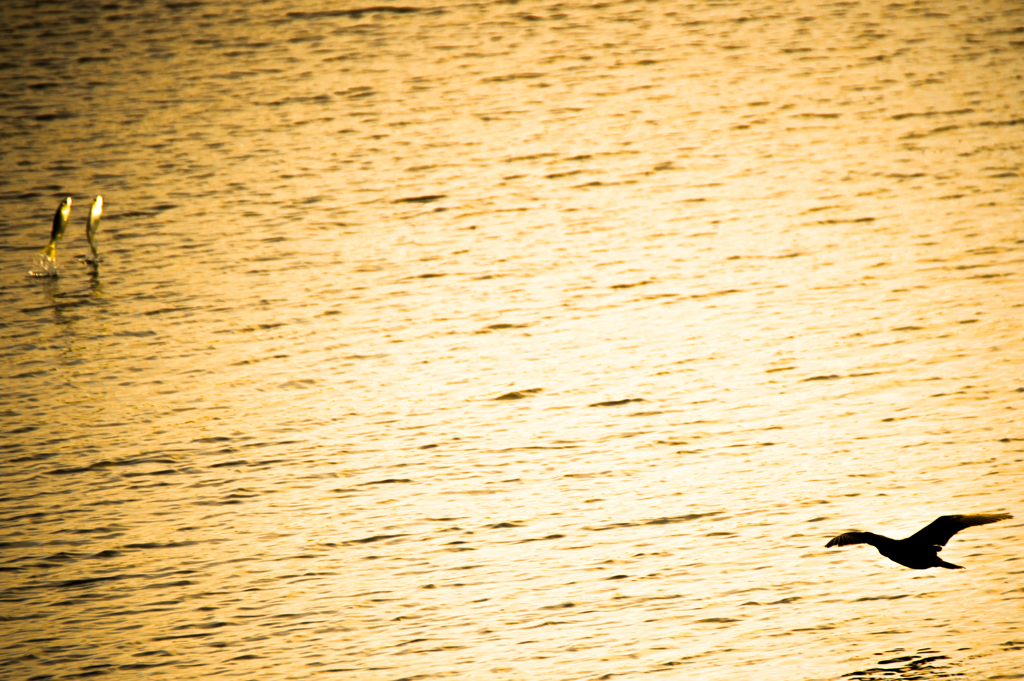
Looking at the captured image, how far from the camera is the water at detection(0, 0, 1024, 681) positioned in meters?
6.88

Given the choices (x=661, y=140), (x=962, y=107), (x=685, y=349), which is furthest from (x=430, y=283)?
(x=962, y=107)

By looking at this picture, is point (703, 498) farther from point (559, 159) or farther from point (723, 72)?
point (723, 72)

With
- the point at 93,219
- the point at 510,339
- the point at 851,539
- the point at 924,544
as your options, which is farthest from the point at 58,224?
the point at 924,544

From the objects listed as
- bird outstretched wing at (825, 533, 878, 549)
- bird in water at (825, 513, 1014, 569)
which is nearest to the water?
bird in water at (825, 513, 1014, 569)

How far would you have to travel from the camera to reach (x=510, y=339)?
10422 millimetres

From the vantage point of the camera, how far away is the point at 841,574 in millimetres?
7051

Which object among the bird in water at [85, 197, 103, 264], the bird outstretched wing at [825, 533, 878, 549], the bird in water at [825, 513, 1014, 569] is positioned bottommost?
the bird in water at [825, 513, 1014, 569]

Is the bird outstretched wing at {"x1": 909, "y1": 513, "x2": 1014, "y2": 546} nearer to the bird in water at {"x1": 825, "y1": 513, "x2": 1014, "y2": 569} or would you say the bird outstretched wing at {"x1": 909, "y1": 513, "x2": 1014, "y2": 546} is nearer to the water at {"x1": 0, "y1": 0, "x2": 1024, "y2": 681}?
the bird in water at {"x1": 825, "y1": 513, "x2": 1014, "y2": 569}

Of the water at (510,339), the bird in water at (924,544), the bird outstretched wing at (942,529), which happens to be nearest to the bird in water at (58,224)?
the water at (510,339)

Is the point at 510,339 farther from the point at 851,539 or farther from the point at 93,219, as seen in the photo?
the point at 851,539

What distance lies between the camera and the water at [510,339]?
688cm

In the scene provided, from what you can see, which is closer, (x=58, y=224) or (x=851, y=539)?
(x=851, y=539)

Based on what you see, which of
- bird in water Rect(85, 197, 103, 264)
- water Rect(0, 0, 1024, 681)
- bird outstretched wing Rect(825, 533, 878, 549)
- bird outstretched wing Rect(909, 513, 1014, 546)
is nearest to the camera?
bird outstretched wing Rect(825, 533, 878, 549)

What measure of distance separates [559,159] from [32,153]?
214 inches
